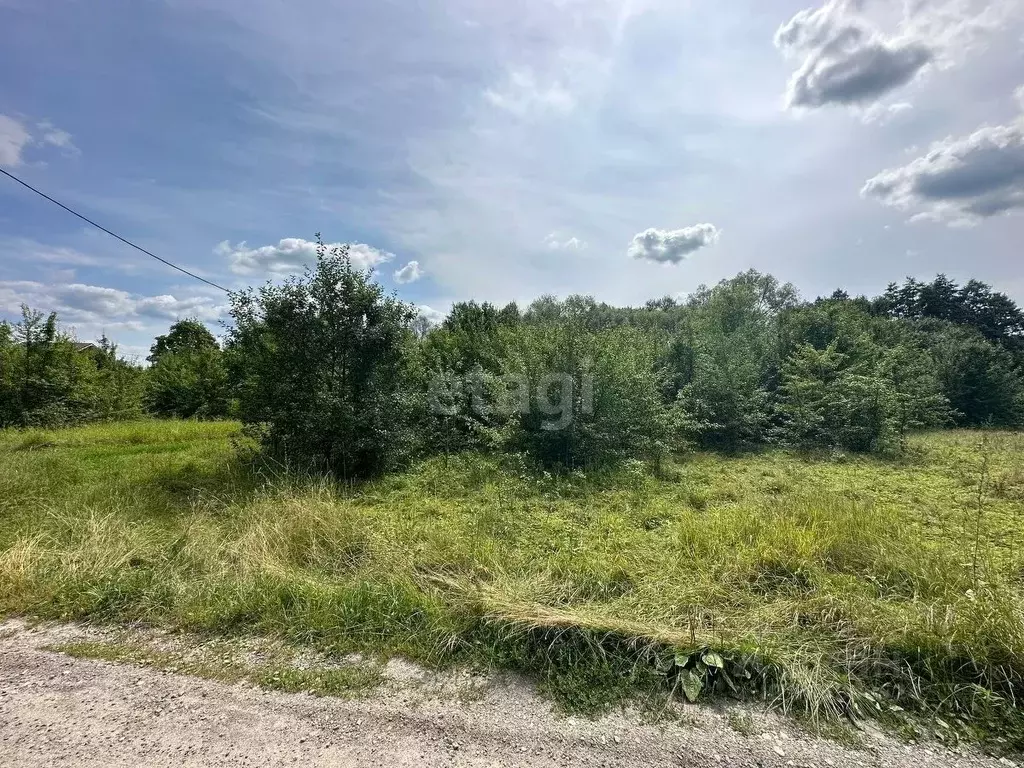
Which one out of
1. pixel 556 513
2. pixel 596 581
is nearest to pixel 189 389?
pixel 556 513

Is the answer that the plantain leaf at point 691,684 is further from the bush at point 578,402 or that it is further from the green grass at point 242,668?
the bush at point 578,402

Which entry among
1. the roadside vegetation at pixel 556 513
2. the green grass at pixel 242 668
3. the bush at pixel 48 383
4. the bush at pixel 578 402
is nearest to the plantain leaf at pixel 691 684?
the roadside vegetation at pixel 556 513

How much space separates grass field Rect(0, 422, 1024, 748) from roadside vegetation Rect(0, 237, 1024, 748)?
19 millimetres

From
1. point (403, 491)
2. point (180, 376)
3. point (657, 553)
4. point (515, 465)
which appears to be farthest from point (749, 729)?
point (180, 376)

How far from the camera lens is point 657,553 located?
12.6ft

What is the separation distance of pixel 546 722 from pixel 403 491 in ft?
15.7

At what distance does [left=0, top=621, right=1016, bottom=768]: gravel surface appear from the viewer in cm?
180

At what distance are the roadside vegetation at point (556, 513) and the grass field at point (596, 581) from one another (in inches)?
0.8

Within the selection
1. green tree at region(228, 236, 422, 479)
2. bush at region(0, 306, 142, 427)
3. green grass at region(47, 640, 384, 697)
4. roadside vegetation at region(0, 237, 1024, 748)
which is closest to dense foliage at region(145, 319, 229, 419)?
Answer: bush at region(0, 306, 142, 427)

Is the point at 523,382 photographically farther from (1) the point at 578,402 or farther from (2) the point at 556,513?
(2) the point at 556,513

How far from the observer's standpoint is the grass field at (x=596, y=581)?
7.32ft

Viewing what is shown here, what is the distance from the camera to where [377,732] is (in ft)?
6.35

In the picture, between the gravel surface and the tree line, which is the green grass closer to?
the gravel surface

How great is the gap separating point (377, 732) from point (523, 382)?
6728 millimetres
